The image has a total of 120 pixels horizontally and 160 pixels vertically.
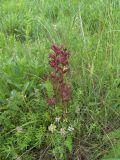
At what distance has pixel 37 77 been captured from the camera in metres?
2.37

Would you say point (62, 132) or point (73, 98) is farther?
point (73, 98)

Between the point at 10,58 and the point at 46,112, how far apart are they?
0.61m

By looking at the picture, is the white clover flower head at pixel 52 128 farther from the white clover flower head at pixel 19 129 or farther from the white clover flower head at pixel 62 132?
the white clover flower head at pixel 19 129

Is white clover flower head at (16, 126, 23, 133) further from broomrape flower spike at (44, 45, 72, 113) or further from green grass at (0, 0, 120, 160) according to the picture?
broomrape flower spike at (44, 45, 72, 113)

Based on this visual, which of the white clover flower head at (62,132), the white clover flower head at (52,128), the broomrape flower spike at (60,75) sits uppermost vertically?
the broomrape flower spike at (60,75)

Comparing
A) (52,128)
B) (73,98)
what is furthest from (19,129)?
(73,98)

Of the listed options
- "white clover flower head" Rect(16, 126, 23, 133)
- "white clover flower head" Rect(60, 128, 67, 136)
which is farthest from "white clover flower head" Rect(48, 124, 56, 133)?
"white clover flower head" Rect(16, 126, 23, 133)

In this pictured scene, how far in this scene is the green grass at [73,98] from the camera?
209 cm

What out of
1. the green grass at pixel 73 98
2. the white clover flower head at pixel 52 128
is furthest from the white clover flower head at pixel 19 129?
the white clover flower head at pixel 52 128

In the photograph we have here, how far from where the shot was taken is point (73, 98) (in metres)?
2.21

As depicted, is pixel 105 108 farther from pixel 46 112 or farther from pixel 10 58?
pixel 10 58

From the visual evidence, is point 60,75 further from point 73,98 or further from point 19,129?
point 19,129

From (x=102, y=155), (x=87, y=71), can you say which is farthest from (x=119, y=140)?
(x=87, y=71)

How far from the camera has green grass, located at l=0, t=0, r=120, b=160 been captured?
2.09m
